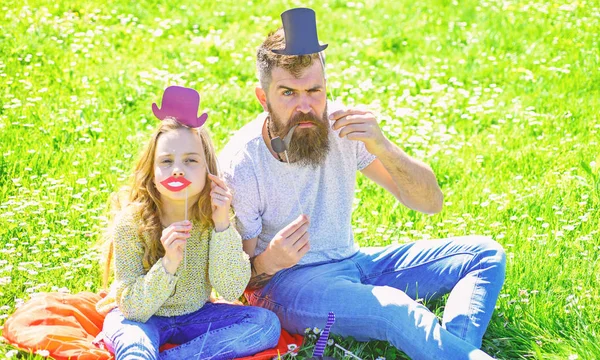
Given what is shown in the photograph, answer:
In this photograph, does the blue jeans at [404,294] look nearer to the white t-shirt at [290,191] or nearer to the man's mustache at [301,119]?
the white t-shirt at [290,191]

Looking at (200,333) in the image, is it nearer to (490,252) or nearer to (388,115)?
(490,252)

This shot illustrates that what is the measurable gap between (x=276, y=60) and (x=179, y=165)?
0.60m

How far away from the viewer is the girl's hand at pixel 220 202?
3490 mm

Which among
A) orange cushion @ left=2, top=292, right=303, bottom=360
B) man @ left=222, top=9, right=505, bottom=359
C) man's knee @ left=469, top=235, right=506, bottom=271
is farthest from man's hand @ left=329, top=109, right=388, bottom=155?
orange cushion @ left=2, top=292, right=303, bottom=360

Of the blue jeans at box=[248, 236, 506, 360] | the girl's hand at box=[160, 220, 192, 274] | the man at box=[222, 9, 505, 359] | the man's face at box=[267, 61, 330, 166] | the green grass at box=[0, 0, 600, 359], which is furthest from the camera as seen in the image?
the green grass at box=[0, 0, 600, 359]

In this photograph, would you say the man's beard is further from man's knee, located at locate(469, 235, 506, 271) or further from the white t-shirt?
man's knee, located at locate(469, 235, 506, 271)

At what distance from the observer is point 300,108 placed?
147 inches

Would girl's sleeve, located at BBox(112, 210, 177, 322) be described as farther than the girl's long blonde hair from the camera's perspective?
No

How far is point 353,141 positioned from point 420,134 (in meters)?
2.20

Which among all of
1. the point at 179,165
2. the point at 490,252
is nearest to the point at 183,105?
the point at 179,165

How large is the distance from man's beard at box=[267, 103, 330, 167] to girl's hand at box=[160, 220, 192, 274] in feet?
1.94

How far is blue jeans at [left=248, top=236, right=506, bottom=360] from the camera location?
348cm

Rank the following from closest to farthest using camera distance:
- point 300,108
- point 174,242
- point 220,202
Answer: point 174,242 < point 220,202 < point 300,108

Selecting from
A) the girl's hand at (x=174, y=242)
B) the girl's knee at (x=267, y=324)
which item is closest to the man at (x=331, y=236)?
the girl's knee at (x=267, y=324)
